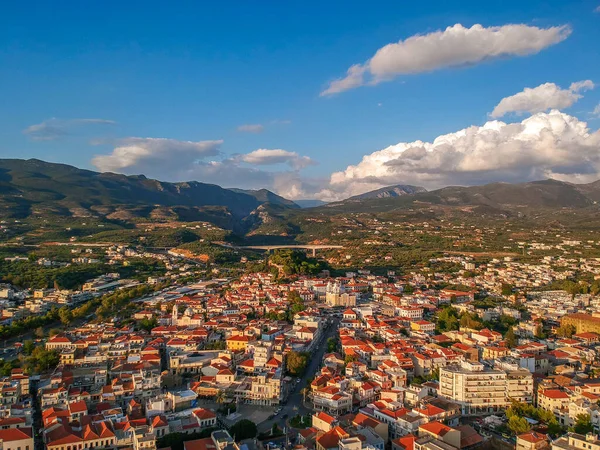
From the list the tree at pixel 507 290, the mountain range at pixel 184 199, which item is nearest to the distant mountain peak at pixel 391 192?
the mountain range at pixel 184 199

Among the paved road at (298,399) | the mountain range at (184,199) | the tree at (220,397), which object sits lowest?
the paved road at (298,399)

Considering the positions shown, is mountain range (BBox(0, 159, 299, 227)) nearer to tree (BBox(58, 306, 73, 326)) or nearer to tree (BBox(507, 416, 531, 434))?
tree (BBox(58, 306, 73, 326))

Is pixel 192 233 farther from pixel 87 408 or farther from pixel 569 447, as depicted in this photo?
pixel 569 447

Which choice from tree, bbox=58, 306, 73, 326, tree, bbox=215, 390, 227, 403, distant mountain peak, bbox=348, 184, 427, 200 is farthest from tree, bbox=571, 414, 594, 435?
distant mountain peak, bbox=348, 184, 427, 200

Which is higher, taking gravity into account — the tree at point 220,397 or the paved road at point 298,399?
the tree at point 220,397

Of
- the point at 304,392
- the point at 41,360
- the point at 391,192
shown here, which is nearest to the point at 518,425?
the point at 304,392

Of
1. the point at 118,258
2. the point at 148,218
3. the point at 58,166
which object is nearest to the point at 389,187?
the point at 58,166

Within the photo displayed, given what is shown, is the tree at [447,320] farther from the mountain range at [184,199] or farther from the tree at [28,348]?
the mountain range at [184,199]

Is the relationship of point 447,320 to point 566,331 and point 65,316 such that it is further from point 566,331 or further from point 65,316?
point 65,316

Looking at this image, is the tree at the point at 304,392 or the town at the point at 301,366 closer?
the town at the point at 301,366
